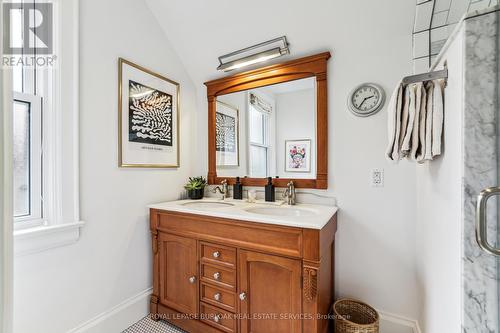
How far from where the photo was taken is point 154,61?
1.84 metres

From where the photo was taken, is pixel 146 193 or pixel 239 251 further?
pixel 146 193

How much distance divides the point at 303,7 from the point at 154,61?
1229 millimetres

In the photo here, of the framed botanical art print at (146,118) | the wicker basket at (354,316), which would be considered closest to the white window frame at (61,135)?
the framed botanical art print at (146,118)

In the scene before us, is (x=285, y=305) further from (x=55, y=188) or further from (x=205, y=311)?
(x=55, y=188)

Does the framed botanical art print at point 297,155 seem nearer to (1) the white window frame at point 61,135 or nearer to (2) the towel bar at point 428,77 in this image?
(2) the towel bar at point 428,77

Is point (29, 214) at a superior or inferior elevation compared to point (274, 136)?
inferior

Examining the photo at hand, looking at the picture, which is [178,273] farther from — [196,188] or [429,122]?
[429,122]

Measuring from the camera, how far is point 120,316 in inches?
61.4

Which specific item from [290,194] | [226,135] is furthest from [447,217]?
[226,135]

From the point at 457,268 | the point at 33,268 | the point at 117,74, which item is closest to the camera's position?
the point at 457,268

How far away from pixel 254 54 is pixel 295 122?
2.12ft

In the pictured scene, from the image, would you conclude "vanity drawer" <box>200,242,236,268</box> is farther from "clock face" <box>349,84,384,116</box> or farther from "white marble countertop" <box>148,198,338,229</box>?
"clock face" <box>349,84,384,116</box>

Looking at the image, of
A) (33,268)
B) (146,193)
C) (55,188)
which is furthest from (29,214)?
(146,193)

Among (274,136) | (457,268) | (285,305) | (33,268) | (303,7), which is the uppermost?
(303,7)
